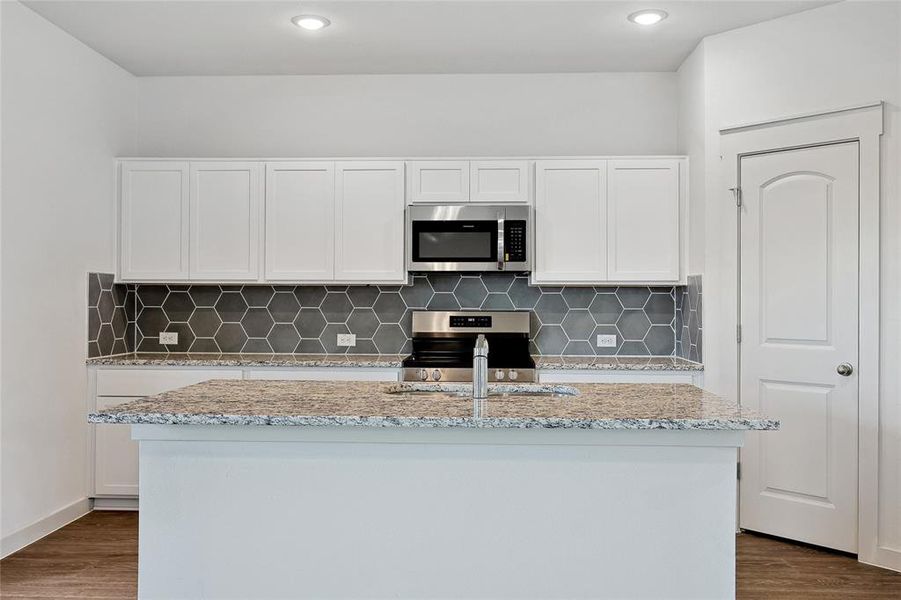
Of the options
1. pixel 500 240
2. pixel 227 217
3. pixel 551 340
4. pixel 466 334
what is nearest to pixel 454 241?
pixel 500 240

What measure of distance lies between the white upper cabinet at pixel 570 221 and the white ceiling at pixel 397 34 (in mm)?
725

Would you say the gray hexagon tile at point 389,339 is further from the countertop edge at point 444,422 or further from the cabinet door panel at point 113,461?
the countertop edge at point 444,422

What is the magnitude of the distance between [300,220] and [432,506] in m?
2.50

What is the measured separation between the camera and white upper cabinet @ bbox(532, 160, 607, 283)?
3.91 m

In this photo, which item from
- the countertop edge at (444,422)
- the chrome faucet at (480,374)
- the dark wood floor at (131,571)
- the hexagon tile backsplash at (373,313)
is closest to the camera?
the countertop edge at (444,422)

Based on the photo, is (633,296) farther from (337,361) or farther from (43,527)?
(43,527)

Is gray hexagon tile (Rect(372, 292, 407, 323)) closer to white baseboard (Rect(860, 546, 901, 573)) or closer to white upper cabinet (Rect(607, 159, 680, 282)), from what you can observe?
white upper cabinet (Rect(607, 159, 680, 282))

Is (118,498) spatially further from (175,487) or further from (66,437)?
(175,487)

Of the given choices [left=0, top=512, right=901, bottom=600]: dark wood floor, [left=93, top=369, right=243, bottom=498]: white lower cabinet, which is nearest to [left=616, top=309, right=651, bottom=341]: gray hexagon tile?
[left=0, top=512, right=901, bottom=600]: dark wood floor

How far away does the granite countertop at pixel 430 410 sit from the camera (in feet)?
5.81

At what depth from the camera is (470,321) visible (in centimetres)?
420

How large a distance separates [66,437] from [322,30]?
2.71 metres

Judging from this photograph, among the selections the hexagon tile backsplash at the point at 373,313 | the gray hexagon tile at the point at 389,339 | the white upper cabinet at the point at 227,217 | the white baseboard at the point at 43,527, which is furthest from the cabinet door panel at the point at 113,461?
the gray hexagon tile at the point at 389,339

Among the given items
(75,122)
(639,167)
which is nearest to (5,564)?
(75,122)
